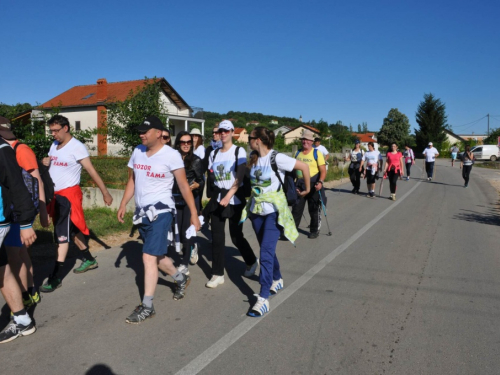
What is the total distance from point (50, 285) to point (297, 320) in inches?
110

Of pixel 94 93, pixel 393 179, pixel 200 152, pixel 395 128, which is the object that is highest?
pixel 94 93

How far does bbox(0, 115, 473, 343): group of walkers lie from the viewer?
3682 millimetres

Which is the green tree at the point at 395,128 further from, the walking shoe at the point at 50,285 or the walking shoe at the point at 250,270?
the walking shoe at the point at 50,285

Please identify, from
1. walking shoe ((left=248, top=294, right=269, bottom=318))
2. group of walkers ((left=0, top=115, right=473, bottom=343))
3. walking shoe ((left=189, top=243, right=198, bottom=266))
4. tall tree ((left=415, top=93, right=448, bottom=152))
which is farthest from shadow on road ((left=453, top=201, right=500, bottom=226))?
tall tree ((left=415, top=93, right=448, bottom=152))

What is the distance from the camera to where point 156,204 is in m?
4.14

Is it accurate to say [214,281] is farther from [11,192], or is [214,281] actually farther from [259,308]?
[11,192]

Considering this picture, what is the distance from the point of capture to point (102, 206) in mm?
10016

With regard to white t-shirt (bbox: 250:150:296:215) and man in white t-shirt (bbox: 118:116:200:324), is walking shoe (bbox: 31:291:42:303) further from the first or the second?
white t-shirt (bbox: 250:150:296:215)

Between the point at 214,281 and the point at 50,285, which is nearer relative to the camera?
the point at 50,285

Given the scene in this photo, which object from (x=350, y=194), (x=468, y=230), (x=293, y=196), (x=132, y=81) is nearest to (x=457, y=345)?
(x=293, y=196)

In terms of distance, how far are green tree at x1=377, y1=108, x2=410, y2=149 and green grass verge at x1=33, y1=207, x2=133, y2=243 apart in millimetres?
75310

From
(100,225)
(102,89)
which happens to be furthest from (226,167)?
(102,89)

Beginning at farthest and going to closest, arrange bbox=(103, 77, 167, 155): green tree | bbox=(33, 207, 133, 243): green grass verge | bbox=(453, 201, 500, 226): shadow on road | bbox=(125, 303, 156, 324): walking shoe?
bbox=(103, 77, 167, 155): green tree
bbox=(453, 201, 500, 226): shadow on road
bbox=(33, 207, 133, 243): green grass verge
bbox=(125, 303, 156, 324): walking shoe

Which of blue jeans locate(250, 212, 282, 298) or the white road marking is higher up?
blue jeans locate(250, 212, 282, 298)
